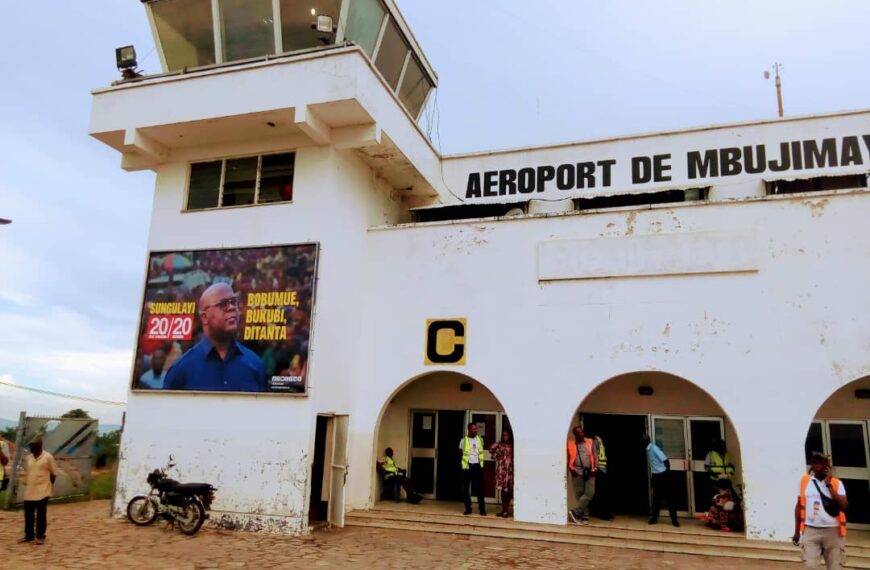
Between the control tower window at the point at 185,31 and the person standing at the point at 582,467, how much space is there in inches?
394

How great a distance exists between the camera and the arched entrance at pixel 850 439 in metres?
10.9

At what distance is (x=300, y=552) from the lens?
894 centimetres

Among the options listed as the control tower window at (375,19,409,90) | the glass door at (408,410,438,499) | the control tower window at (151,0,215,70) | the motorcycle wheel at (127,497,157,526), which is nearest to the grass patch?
the motorcycle wheel at (127,497,157,526)

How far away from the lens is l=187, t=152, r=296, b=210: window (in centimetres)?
1166

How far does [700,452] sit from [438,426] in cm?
515

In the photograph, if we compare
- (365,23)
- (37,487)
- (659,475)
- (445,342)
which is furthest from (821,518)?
(365,23)

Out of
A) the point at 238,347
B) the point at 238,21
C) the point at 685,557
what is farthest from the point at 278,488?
the point at 238,21

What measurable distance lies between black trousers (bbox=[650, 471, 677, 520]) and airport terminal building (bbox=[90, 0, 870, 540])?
1.01 metres

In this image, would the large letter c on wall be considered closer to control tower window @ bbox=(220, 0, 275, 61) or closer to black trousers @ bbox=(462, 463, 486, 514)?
black trousers @ bbox=(462, 463, 486, 514)

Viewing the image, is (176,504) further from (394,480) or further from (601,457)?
(601,457)

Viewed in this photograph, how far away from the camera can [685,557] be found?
29.9 feet

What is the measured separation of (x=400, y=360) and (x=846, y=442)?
8138 mm

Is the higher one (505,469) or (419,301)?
(419,301)

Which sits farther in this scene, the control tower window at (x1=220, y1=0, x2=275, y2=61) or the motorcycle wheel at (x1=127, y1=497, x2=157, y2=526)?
the control tower window at (x1=220, y1=0, x2=275, y2=61)
